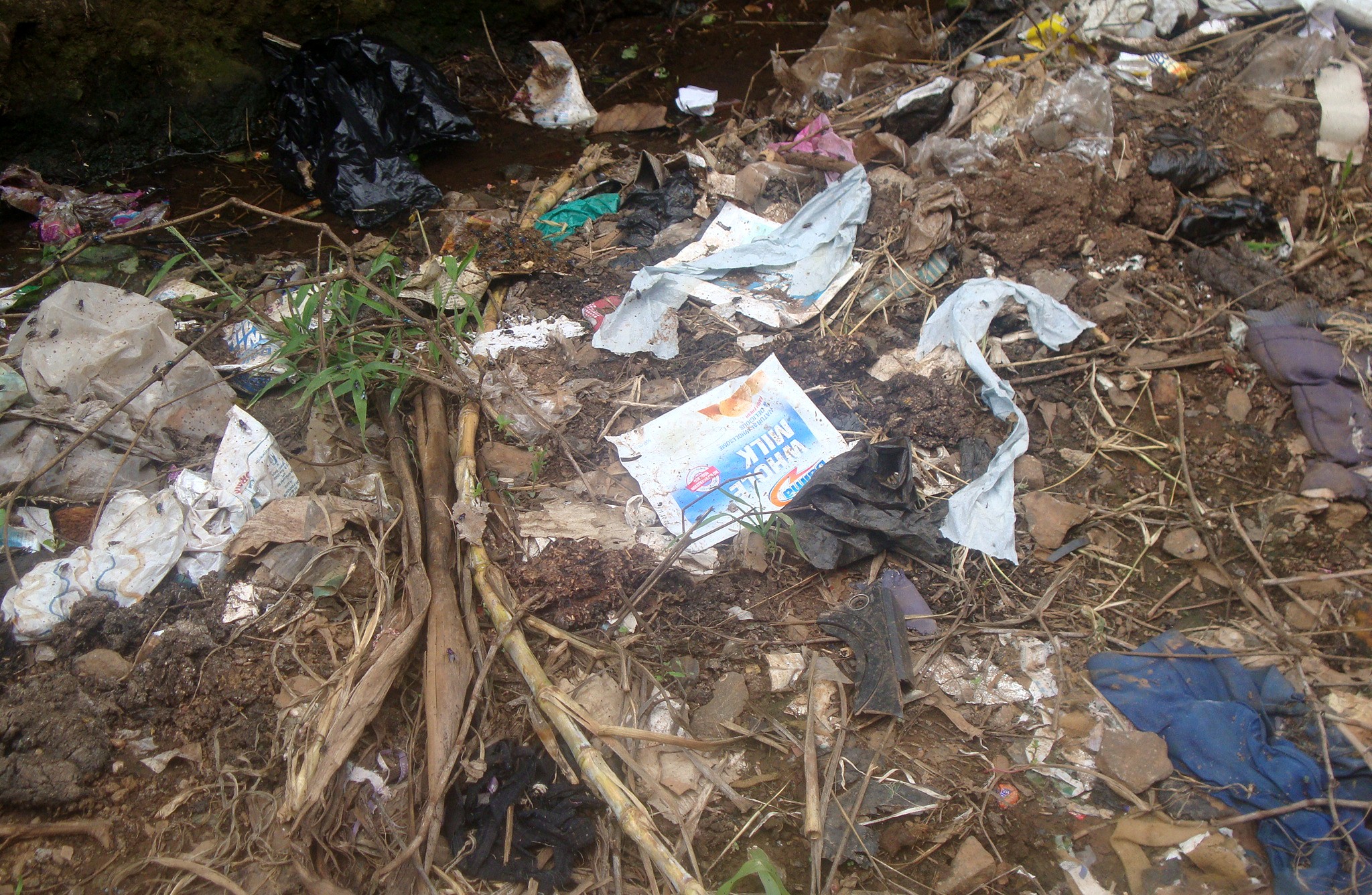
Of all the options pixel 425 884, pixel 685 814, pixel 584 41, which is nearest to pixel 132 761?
pixel 425 884

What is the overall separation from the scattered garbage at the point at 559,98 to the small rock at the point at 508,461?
2242mm

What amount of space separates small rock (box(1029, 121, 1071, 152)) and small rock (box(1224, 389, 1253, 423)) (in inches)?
47.7

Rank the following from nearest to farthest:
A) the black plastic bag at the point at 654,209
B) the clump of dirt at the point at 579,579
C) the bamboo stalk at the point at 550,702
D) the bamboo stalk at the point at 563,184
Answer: the bamboo stalk at the point at 550,702 → the clump of dirt at the point at 579,579 → the black plastic bag at the point at 654,209 → the bamboo stalk at the point at 563,184

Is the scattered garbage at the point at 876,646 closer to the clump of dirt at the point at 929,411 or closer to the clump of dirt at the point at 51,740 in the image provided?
the clump of dirt at the point at 929,411

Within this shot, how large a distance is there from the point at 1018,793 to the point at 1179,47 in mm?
3494

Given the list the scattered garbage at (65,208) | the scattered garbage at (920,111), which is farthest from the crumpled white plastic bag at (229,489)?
the scattered garbage at (920,111)

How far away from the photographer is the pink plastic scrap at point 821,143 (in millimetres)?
3191

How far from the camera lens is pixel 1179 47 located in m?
3.43

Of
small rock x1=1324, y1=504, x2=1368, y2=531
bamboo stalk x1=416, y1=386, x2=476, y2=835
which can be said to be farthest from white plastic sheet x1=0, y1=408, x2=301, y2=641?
small rock x1=1324, y1=504, x2=1368, y2=531

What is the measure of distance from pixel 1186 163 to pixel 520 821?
3.22m

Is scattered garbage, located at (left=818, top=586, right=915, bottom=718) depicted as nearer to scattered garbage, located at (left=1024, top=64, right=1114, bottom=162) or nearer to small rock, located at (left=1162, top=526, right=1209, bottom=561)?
small rock, located at (left=1162, top=526, right=1209, bottom=561)

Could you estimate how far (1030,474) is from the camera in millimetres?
2283

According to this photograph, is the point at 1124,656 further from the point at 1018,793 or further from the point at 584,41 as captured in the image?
the point at 584,41

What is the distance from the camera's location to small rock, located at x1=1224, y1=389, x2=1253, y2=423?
243 centimetres
